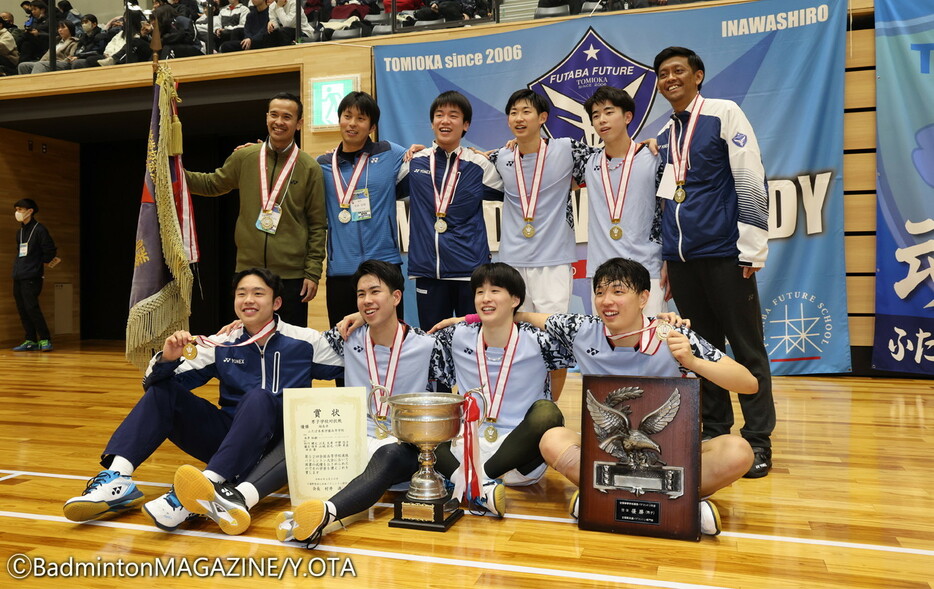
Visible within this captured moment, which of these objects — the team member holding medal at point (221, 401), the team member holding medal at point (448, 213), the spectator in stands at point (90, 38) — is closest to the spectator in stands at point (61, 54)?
the spectator in stands at point (90, 38)

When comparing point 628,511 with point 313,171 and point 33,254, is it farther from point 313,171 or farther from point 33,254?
point 33,254

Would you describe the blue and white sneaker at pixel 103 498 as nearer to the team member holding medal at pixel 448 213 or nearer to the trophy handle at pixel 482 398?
the trophy handle at pixel 482 398

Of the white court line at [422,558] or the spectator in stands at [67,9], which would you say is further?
the spectator in stands at [67,9]

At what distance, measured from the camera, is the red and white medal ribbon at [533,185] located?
11.1ft

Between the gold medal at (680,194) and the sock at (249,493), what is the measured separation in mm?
2021

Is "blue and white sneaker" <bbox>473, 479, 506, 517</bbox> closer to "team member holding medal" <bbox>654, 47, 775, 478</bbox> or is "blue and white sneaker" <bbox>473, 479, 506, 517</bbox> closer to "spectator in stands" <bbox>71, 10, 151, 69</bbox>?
"team member holding medal" <bbox>654, 47, 775, 478</bbox>

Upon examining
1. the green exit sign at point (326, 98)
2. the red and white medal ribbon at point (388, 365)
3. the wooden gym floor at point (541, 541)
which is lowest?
the wooden gym floor at point (541, 541)

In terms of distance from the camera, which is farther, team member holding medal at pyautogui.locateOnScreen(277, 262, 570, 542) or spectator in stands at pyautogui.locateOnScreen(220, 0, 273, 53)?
spectator in stands at pyautogui.locateOnScreen(220, 0, 273, 53)

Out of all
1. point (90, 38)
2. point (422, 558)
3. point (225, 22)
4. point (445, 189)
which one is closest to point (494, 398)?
point (422, 558)

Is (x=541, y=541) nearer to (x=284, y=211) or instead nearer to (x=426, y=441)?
(x=426, y=441)

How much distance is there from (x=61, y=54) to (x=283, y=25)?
271 cm

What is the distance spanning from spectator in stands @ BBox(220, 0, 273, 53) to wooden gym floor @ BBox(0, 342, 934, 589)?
483 cm

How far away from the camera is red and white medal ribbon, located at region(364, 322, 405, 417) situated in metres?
2.82

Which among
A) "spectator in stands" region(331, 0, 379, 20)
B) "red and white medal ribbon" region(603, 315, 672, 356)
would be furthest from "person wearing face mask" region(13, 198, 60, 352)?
"red and white medal ribbon" region(603, 315, 672, 356)
